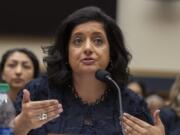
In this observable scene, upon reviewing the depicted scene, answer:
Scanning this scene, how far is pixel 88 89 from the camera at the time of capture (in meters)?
2.80

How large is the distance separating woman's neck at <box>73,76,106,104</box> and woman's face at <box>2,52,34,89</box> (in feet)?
5.58

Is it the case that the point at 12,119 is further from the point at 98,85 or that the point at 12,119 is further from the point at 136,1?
the point at 136,1

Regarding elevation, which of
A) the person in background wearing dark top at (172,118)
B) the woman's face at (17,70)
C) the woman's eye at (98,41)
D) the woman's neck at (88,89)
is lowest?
the person in background wearing dark top at (172,118)

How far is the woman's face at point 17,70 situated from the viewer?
4.49 metres

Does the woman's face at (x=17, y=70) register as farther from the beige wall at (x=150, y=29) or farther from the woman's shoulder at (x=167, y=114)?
the beige wall at (x=150, y=29)

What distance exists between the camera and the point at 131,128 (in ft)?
7.81

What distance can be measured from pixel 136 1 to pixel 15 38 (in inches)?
69.1

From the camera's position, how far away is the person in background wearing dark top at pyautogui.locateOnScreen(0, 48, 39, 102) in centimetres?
449

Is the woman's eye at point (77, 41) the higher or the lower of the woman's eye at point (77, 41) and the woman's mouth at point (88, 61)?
the higher

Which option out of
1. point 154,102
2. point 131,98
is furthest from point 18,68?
point 131,98

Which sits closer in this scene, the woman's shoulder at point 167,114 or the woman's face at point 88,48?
the woman's face at point 88,48

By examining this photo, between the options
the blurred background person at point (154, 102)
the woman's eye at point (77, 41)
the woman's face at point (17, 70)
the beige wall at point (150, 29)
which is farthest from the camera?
the beige wall at point (150, 29)

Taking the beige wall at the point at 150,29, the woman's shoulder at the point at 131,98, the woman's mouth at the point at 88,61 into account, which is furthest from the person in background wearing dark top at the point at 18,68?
the beige wall at the point at 150,29

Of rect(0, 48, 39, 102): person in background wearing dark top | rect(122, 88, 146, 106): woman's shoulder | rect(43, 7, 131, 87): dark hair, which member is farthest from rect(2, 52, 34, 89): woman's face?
rect(122, 88, 146, 106): woman's shoulder
